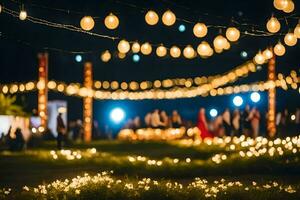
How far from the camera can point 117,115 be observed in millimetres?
51656

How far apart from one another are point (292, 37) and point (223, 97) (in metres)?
42.0

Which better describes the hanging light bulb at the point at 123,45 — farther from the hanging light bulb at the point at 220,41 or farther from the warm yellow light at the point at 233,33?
the warm yellow light at the point at 233,33

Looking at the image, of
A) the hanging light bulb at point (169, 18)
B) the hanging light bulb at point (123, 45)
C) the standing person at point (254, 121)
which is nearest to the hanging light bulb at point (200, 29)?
the hanging light bulb at point (169, 18)

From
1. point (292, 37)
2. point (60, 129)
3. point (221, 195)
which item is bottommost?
point (221, 195)

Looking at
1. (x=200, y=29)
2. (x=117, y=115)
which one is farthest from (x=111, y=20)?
(x=117, y=115)

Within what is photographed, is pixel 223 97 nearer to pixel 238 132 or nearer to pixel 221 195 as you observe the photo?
pixel 238 132

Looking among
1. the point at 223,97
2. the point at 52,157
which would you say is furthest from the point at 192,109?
the point at 52,157

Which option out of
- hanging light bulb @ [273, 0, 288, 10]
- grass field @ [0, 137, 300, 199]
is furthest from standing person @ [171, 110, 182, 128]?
hanging light bulb @ [273, 0, 288, 10]

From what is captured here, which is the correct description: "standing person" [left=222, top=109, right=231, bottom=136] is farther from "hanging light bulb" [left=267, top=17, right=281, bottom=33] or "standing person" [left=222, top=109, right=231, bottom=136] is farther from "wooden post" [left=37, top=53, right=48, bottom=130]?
"hanging light bulb" [left=267, top=17, right=281, bottom=33]

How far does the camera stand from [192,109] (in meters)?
59.5

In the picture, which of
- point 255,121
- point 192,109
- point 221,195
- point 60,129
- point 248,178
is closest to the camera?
point 221,195

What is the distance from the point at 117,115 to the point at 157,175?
3527cm

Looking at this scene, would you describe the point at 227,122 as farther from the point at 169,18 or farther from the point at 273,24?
the point at 273,24

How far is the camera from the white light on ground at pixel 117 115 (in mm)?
51094
